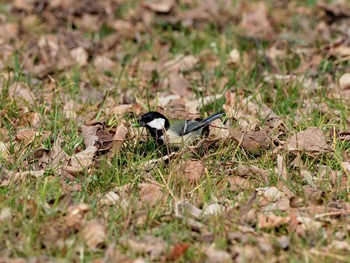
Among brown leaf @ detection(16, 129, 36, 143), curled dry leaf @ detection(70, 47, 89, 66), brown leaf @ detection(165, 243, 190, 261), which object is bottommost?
curled dry leaf @ detection(70, 47, 89, 66)

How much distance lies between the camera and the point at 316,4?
8516 mm

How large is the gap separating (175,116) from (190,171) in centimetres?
110

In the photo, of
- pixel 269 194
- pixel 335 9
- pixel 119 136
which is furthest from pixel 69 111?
pixel 335 9

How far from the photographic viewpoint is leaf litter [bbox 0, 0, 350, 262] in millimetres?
3963

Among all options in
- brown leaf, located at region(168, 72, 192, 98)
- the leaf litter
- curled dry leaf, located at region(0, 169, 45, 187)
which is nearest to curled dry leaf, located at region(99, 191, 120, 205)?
the leaf litter

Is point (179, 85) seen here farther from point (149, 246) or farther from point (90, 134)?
point (149, 246)

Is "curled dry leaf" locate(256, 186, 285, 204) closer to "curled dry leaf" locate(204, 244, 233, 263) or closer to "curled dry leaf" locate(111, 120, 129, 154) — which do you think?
"curled dry leaf" locate(204, 244, 233, 263)

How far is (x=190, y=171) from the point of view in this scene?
4.68 m

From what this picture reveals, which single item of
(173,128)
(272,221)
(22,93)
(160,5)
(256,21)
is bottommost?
(256,21)

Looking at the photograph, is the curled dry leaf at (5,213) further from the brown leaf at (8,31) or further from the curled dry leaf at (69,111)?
the brown leaf at (8,31)

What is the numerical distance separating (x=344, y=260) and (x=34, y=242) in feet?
5.06

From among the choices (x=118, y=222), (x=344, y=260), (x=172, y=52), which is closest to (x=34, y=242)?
(x=118, y=222)

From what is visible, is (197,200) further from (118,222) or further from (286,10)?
(286,10)

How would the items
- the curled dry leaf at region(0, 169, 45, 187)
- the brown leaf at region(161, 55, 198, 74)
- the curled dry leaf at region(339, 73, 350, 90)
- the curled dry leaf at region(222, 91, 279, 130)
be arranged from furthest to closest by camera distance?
the brown leaf at region(161, 55, 198, 74) < the curled dry leaf at region(339, 73, 350, 90) < the curled dry leaf at region(222, 91, 279, 130) < the curled dry leaf at region(0, 169, 45, 187)
